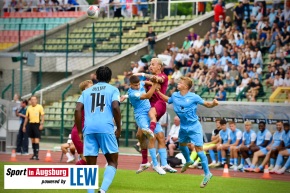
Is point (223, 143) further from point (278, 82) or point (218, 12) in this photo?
point (218, 12)

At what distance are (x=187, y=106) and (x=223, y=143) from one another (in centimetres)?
A: 689

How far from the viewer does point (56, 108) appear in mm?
36500

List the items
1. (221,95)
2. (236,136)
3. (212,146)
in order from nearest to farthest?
(236,136) < (212,146) < (221,95)

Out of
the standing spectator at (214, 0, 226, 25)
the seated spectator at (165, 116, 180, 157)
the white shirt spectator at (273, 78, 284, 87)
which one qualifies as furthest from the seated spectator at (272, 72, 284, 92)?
the standing spectator at (214, 0, 226, 25)

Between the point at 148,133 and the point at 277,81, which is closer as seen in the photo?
the point at 148,133

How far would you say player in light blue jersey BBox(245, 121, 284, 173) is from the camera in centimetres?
2462

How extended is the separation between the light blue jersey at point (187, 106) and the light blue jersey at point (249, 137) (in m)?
6.19

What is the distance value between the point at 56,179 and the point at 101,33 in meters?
28.0

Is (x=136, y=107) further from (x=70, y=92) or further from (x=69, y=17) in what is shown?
(x=69, y=17)

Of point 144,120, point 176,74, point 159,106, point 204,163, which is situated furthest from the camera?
point 176,74

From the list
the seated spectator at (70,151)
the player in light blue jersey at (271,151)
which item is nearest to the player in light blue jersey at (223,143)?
the player in light blue jersey at (271,151)

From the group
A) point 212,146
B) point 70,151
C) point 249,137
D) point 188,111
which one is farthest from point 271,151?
point 188,111

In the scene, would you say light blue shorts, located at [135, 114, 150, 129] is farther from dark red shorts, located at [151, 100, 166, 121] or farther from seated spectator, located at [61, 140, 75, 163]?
seated spectator, located at [61, 140, 75, 163]

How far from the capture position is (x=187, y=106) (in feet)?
63.1
